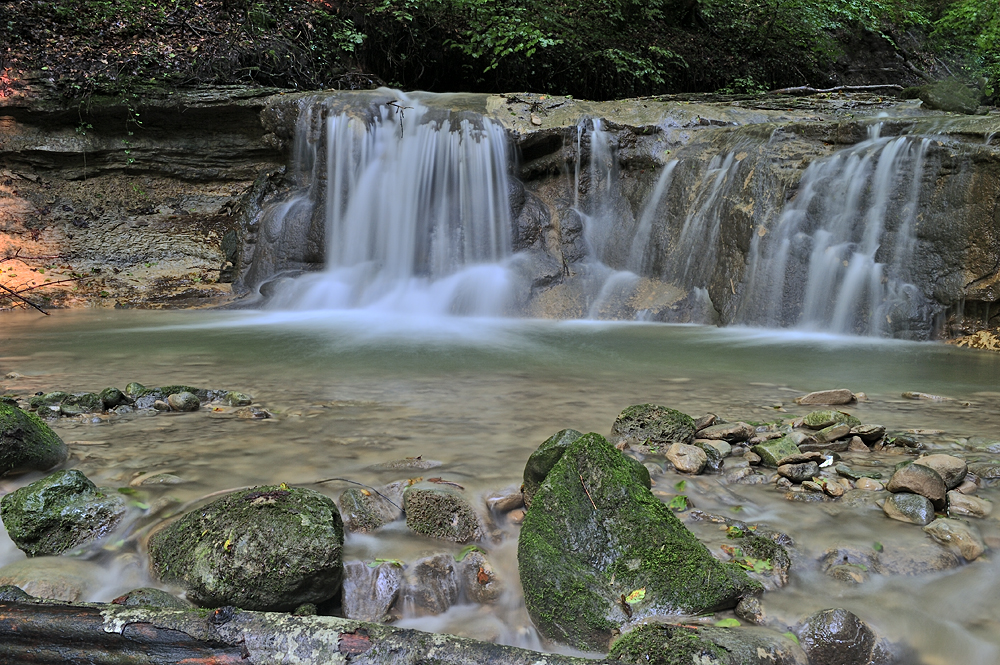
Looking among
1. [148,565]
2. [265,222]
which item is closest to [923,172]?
[148,565]

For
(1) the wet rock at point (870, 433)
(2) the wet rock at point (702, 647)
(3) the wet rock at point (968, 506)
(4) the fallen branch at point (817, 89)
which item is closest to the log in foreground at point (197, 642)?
(2) the wet rock at point (702, 647)

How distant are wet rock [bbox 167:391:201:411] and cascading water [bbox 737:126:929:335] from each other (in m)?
6.43

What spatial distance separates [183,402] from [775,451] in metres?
3.19

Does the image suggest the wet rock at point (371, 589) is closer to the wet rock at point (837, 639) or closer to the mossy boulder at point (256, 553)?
the mossy boulder at point (256, 553)

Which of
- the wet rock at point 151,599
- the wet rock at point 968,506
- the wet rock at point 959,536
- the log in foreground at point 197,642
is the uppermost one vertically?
the log in foreground at point 197,642

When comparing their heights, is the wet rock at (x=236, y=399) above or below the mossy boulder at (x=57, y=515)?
above

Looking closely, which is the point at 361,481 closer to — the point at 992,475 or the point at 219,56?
the point at 992,475

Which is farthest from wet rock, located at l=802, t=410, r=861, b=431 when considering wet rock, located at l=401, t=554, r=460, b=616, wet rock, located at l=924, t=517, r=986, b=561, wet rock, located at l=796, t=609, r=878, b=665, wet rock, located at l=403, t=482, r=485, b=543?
wet rock, located at l=401, t=554, r=460, b=616

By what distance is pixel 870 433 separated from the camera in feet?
10.8

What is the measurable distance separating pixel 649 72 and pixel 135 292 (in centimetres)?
1044

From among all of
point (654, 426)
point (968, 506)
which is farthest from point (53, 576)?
point (968, 506)

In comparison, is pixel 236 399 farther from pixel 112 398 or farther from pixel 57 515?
pixel 57 515

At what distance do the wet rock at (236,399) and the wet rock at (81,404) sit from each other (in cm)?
67

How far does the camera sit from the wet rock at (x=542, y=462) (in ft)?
8.84
